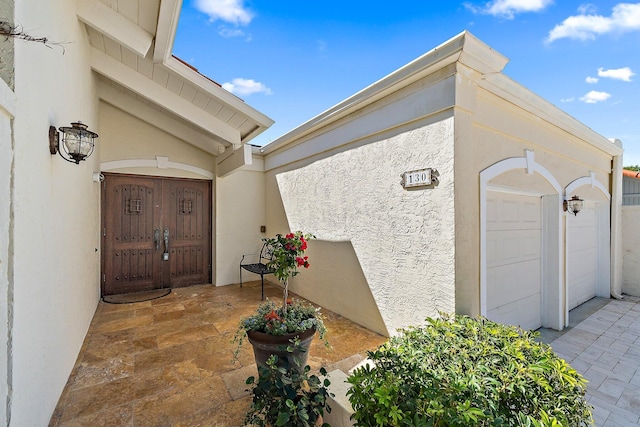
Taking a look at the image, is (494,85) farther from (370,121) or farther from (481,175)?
(370,121)

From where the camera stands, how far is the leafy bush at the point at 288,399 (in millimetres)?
1646

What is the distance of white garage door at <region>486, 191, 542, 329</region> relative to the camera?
133 inches

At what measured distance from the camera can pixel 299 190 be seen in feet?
16.8

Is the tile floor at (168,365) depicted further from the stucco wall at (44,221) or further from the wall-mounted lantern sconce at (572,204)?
the wall-mounted lantern sconce at (572,204)

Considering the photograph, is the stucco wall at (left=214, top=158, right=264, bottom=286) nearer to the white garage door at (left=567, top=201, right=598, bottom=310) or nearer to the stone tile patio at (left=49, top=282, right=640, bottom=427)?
the stone tile patio at (left=49, top=282, right=640, bottom=427)

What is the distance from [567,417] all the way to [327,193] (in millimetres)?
3494

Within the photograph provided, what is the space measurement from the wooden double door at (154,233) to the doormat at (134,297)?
0.14 m

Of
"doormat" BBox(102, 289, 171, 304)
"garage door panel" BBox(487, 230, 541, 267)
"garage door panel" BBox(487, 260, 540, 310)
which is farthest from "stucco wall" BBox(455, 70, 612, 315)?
"doormat" BBox(102, 289, 171, 304)

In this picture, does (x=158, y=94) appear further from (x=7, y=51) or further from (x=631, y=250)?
(x=631, y=250)

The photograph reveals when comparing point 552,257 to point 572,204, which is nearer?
point 552,257

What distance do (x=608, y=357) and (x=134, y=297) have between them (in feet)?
23.7

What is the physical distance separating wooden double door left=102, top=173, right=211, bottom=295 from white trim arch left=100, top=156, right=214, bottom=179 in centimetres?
19

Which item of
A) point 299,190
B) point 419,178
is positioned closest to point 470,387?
point 419,178

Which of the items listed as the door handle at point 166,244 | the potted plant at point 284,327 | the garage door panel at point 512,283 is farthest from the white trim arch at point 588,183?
the door handle at point 166,244
